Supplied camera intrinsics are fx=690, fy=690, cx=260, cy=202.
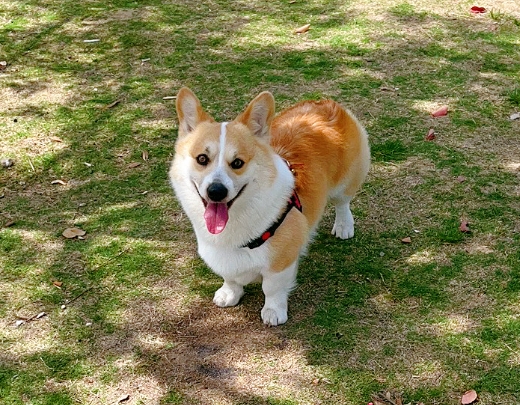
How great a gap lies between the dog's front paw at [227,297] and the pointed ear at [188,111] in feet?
3.14

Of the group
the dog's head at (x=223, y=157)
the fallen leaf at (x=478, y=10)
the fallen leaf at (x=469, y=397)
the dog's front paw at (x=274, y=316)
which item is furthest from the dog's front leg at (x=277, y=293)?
the fallen leaf at (x=478, y=10)

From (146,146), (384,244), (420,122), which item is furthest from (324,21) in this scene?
(384,244)

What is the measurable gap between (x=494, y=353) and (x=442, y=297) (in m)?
0.50

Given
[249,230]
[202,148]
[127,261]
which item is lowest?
[127,261]

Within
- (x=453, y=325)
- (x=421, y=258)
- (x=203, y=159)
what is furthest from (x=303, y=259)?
(x=203, y=159)

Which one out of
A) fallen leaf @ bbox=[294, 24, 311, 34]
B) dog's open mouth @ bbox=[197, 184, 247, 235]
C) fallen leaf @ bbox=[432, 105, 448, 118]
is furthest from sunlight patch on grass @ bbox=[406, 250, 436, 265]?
fallen leaf @ bbox=[294, 24, 311, 34]

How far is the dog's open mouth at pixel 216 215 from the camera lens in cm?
337

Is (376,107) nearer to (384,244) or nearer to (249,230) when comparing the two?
(384,244)

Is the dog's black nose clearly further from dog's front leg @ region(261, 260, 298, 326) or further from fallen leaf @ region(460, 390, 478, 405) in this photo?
fallen leaf @ region(460, 390, 478, 405)

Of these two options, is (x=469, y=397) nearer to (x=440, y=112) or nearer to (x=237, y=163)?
(x=237, y=163)

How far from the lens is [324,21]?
7.73 m

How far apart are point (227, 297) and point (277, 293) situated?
35 centimetres

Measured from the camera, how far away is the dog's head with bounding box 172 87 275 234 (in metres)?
3.27

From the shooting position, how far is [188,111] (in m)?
3.59
